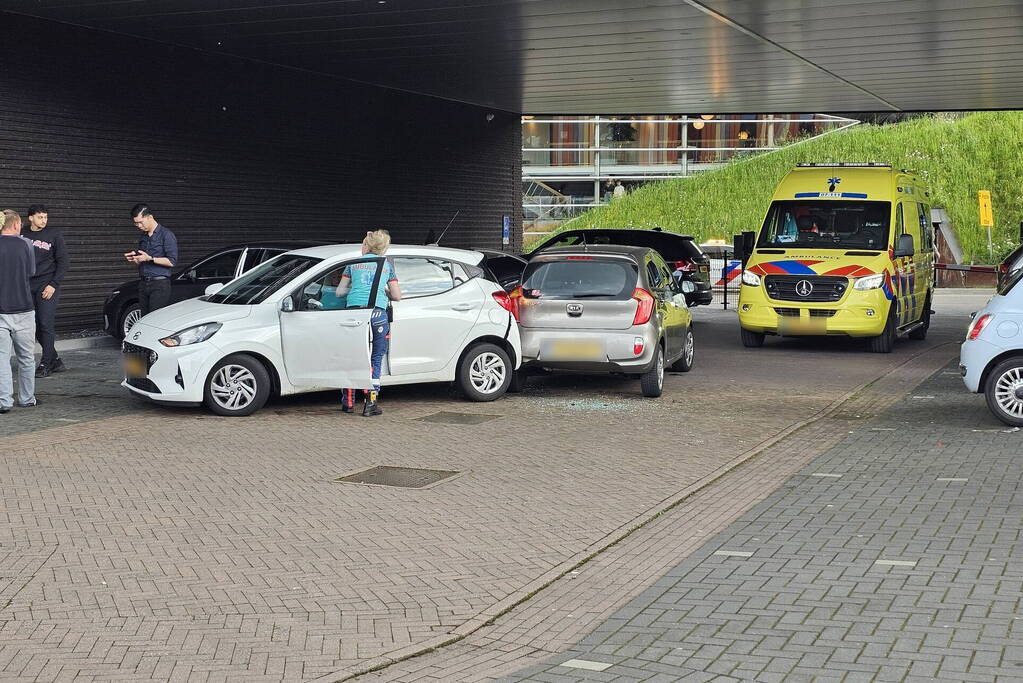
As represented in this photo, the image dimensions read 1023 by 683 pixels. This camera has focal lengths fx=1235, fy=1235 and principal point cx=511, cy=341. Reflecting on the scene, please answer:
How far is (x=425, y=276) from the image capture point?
12516 mm

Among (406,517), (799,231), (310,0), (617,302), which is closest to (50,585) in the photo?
(406,517)

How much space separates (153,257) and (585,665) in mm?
9718

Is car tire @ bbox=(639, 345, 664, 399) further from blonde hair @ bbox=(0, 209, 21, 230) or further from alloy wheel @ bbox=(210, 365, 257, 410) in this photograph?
blonde hair @ bbox=(0, 209, 21, 230)

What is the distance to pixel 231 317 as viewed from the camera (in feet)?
38.0

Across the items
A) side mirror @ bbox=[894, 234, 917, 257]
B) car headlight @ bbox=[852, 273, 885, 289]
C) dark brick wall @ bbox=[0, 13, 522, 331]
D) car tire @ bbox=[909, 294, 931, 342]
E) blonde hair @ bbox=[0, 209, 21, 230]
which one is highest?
dark brick wall @ bbox=[0, 13, 522, 331]

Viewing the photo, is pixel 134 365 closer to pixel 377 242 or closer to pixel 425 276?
pixel 377 242

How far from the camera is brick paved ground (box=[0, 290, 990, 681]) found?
218 inches

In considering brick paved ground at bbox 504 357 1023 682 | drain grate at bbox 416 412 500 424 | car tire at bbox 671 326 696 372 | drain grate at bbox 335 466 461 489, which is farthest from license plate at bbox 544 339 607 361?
drain grate at bbox 335 466 461 489

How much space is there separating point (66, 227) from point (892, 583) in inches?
554

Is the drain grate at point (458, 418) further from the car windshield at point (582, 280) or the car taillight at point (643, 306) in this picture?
the car taillight at point (643, 306)

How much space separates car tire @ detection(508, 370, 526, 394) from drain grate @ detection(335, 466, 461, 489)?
13.4 feet

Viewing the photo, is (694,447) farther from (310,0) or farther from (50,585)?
(310,0)

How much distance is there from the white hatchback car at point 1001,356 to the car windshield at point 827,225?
682cm

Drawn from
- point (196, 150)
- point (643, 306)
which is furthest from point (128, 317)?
point (643, 306)
